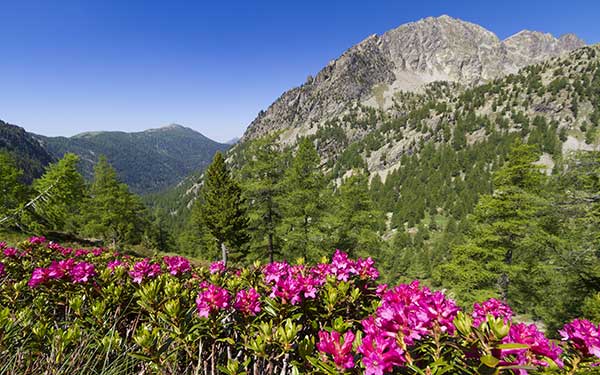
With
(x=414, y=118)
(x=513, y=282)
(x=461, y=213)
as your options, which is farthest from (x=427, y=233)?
(x=414, y=118)

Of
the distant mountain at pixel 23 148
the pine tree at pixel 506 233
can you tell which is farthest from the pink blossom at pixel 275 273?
the distant mountain at pixel 23 148

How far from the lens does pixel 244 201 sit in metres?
21.6

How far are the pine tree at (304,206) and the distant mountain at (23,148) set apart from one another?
182m

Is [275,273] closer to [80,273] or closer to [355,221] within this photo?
[80,273]

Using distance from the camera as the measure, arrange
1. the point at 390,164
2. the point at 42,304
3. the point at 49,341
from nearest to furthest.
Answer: the point at 49,341, the point at 42,304, the point at 390,164

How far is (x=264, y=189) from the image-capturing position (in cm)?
1744

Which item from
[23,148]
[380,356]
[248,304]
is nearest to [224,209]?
[248,304]

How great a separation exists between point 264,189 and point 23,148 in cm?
22587

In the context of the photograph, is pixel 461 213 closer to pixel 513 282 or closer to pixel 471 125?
pixel 471 125

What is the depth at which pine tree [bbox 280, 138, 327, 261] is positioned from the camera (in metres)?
16.3

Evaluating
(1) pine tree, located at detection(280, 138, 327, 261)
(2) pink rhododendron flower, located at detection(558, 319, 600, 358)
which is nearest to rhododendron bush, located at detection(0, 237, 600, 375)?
(2) pink rhododendron flower, located at detection(558, 319, 600, 358)

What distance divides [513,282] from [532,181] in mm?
5660

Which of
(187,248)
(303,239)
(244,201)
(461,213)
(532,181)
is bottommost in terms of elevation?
(187,248)

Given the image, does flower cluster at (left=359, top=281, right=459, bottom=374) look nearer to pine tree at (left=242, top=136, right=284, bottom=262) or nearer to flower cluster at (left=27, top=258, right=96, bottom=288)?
flower cluster at (left=27, top=258, right=96, bottom=288)
